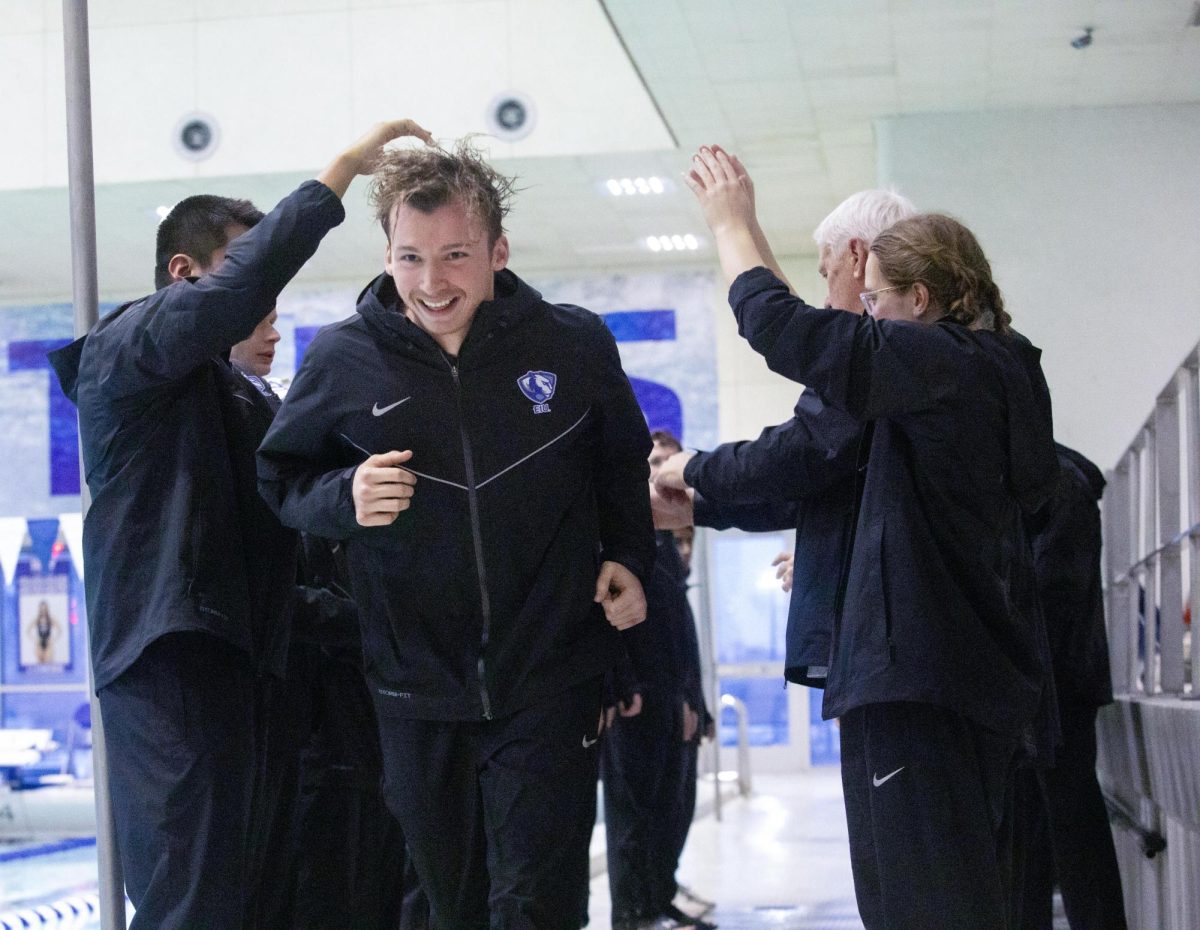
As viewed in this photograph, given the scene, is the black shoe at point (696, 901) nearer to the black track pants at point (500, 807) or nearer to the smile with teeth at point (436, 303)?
the black track pants at point (500, 807)

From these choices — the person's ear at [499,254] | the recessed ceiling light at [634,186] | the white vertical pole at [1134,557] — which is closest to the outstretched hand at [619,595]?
the person's ear at [499,254]

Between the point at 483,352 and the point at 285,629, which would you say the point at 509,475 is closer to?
the point at 483,352

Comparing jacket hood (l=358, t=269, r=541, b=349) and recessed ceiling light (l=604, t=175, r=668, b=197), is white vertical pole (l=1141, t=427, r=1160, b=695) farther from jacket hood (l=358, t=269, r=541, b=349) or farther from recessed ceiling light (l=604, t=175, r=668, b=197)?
recessed ceiling light (l=604, t=175, r=668, b=197)

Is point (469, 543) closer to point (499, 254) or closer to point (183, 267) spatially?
point (499, 254)

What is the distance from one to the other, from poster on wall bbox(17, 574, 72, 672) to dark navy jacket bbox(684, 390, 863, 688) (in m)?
17.4

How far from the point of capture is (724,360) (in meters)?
18.3

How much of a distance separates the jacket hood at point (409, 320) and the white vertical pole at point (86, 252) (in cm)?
62

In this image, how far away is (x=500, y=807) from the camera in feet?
9.25

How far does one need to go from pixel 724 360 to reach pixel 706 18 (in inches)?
379

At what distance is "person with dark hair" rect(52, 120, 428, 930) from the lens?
2.88 metres

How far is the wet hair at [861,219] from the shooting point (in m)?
3.26

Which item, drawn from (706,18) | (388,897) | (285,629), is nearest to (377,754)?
(388,897)

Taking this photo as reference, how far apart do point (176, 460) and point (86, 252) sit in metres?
0.52

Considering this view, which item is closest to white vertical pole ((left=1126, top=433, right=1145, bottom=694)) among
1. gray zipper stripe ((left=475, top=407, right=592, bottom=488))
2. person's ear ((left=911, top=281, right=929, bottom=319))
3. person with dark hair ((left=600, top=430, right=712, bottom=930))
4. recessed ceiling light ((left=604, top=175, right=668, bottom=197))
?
person with dark hair ((left=600, top=430, right=712, bottom=930))
